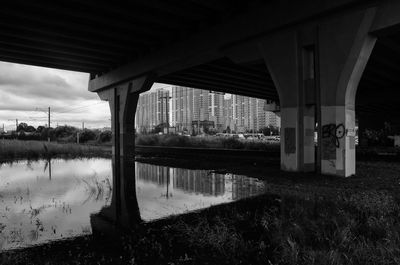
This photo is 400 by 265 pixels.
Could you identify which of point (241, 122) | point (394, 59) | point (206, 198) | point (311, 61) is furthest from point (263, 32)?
point (241, 122)

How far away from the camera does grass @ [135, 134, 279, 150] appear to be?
29867mm

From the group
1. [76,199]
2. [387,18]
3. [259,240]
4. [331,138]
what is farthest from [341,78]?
[76,199]

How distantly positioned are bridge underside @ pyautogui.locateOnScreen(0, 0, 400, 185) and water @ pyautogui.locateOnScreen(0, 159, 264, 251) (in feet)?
11.9

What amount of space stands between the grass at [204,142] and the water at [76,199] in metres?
17.1

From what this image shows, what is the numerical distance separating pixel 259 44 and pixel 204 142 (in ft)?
67.5

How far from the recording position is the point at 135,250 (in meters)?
4.69

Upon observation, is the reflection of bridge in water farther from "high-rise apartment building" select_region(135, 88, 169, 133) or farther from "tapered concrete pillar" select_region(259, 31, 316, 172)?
"high-rise apartment building" select_region(135, 88, 169, 133)

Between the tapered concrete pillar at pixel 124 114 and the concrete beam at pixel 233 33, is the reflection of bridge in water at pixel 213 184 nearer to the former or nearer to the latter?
the concrete beam at pixel 233 33

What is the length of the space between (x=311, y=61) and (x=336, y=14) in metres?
2.08

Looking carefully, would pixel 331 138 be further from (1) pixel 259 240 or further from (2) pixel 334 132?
(1) pixel 259 240

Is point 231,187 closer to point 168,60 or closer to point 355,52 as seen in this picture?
A: point 355,52

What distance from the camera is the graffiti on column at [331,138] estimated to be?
461 inches

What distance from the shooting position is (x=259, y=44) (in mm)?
14344

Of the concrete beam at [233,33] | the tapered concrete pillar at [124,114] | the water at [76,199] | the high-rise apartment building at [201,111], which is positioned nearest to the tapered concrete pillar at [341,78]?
the concrete beam at [233,33]
